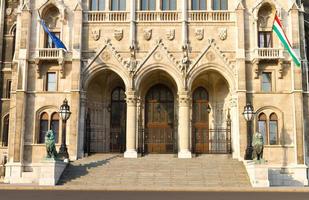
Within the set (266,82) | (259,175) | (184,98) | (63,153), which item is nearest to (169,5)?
(184,98)

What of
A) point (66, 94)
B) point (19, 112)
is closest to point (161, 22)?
point (66, 94)

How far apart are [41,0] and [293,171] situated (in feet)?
80.4

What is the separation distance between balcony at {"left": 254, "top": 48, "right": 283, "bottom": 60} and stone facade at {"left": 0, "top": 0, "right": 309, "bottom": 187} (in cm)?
8

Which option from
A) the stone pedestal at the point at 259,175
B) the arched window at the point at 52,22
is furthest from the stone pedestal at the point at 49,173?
the stone pedestal at the point at 259,175

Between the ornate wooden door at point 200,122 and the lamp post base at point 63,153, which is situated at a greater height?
the ornate wooden door at point 200,122

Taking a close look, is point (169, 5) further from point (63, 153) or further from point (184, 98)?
point (63, 153)

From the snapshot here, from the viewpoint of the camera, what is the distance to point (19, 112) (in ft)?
111

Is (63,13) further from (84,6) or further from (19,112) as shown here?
(19,112)

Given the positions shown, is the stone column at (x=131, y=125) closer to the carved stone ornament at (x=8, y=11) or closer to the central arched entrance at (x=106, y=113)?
the central arched entrance at (x=106, y=113)

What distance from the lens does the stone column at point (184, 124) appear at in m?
33.4

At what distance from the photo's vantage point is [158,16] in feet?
116

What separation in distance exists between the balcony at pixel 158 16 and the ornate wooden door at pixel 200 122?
→ 678 cm

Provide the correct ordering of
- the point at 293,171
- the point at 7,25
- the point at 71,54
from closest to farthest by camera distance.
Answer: the point at 293,171 < the point at 71,54 < the point at 7,25

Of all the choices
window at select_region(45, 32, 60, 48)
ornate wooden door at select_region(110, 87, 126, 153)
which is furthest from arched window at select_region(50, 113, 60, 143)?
window at select_region(45, 32, 60, 48)
